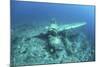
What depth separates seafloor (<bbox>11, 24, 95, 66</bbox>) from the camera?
2.49 meters

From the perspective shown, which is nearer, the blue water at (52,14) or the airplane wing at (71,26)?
the blue water at (52,14)

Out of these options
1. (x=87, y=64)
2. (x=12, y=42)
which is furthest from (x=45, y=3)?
(x=87, y=64)

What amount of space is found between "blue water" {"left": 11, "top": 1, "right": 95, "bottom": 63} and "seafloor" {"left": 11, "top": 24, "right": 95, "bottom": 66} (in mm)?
61

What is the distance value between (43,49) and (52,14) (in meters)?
0.43

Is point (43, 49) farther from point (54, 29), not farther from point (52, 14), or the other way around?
point (52, 14)

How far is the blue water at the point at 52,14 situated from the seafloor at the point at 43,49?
61 millimetres

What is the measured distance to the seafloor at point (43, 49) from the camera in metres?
2.49

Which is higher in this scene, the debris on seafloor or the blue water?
the blue water

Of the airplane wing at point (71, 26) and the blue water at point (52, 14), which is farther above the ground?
the blue water at point (52, 14)

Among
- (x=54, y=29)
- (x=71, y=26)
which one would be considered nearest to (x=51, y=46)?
(x=54, y=29)

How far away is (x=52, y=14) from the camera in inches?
104
